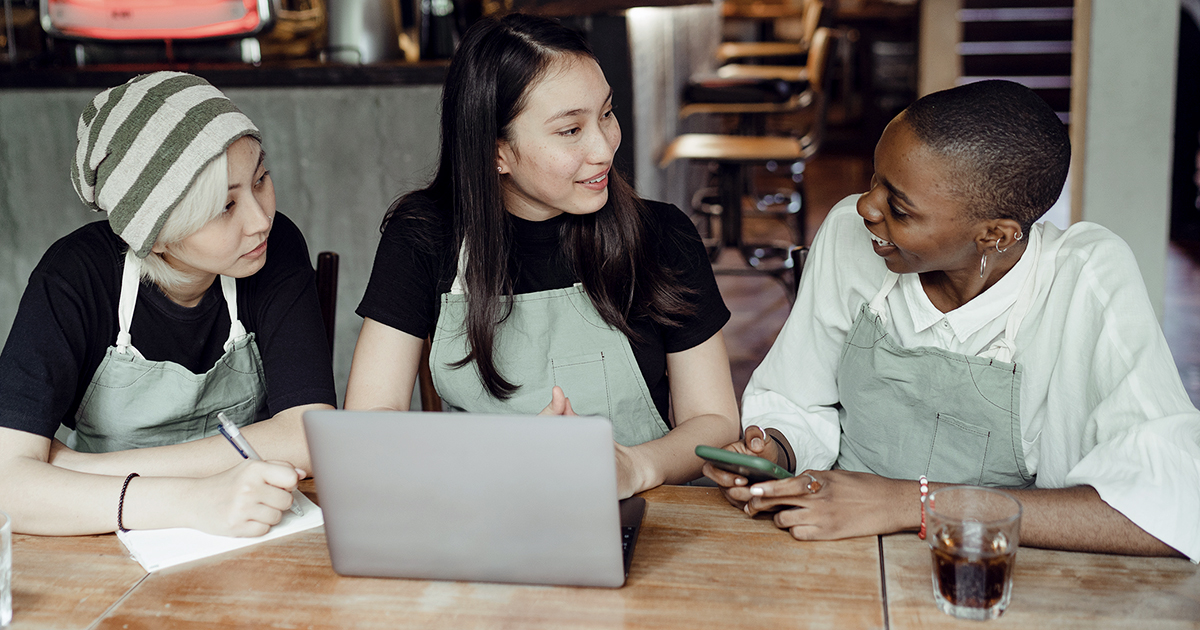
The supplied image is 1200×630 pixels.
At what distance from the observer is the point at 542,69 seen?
162cm

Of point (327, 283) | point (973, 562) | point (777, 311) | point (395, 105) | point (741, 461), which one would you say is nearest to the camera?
point (973, 562)

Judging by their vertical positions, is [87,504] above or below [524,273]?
below

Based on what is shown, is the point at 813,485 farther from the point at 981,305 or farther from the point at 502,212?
the point at 502,212

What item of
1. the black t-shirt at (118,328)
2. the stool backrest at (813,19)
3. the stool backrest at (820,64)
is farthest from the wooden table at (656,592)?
the stool backrest at (813,19)

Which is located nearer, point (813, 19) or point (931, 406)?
point (931, 406)

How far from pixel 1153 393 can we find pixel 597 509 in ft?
2.51

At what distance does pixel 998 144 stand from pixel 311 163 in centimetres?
209

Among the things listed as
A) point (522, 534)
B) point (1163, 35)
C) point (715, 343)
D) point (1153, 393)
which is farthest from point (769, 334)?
point (522, 534)

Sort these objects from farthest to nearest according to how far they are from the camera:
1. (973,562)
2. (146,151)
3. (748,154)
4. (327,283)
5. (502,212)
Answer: (748,154) → (327,283) → (502,212) → (146,151) → (973,562)

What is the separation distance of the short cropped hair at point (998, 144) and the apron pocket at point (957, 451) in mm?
351

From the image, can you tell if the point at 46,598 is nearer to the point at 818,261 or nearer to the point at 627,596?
the point at 627,596

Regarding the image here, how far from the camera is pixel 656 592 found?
1.18 metres

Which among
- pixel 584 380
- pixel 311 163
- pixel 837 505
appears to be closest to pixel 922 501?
pixel 837 505

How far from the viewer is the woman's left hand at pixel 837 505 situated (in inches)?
50.9
